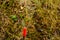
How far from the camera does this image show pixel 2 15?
8.44ft

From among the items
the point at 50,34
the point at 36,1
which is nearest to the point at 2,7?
the point at 36,1

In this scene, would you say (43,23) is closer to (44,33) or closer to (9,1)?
(44,33)

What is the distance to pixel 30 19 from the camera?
264 cm

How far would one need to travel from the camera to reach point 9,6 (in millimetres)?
2668

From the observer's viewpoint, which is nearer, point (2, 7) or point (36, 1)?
point (2, 7)

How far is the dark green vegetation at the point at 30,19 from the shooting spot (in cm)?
250

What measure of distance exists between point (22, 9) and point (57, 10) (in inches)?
22.1

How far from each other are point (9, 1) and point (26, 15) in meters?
0.30

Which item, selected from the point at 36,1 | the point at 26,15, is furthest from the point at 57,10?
the point at 26,15

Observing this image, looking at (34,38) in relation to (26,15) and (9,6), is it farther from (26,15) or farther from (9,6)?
(9,6)

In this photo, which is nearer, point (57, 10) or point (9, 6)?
point (9, 6)

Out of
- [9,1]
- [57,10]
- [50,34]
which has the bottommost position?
[50,34]

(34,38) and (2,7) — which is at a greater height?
(2,7)

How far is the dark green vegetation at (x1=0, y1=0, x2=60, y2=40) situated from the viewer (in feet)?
8.21
